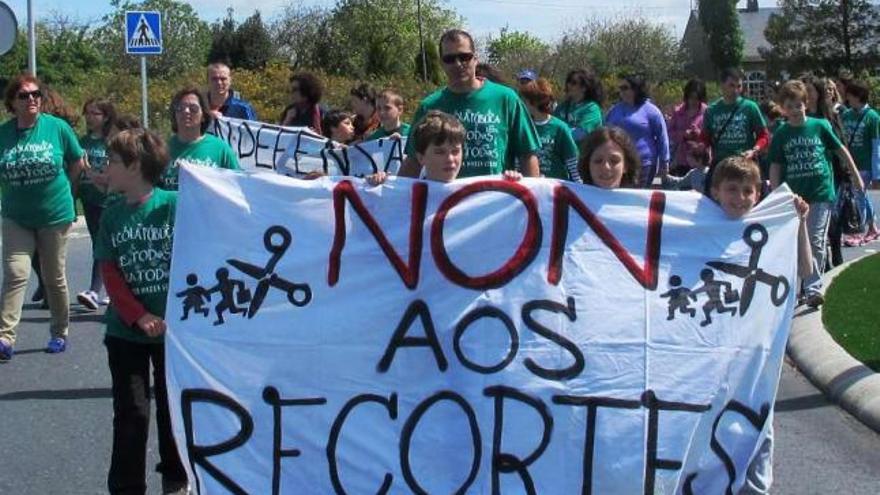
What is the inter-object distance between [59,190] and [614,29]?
187 ft

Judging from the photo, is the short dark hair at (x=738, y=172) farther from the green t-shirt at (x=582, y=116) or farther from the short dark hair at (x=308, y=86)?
the short dark hair at (x=308, y=86)

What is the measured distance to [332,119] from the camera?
31.9ft

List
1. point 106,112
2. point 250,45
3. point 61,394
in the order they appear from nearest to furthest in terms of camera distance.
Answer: point 61,394, point 106,112, point 250,45

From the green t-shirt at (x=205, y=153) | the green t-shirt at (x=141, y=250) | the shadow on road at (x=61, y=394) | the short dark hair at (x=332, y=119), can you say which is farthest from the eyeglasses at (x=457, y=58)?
the short dark hair at (x=332, y=119)

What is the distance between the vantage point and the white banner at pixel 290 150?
359 inches

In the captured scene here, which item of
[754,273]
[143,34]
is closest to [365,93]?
[754,273]

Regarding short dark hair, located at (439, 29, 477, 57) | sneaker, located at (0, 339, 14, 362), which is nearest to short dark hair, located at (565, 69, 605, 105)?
short dark hair, located at (439, 29, 477, 57)

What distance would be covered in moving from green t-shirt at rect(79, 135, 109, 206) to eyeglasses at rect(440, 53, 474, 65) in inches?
184

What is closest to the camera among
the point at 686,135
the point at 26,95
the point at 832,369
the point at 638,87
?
the point at 832,369

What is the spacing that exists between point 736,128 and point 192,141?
5836 millimetres

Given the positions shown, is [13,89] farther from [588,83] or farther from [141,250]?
[588,83]

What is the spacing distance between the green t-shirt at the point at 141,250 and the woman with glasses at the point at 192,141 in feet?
4.05

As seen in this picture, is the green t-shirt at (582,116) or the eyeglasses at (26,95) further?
the green t-shirt at (582,116)

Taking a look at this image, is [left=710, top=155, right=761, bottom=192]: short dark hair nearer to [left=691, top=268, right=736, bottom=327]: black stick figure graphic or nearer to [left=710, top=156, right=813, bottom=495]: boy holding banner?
[left=710, top=156, right=813, bottom=495]: boy holding banner
